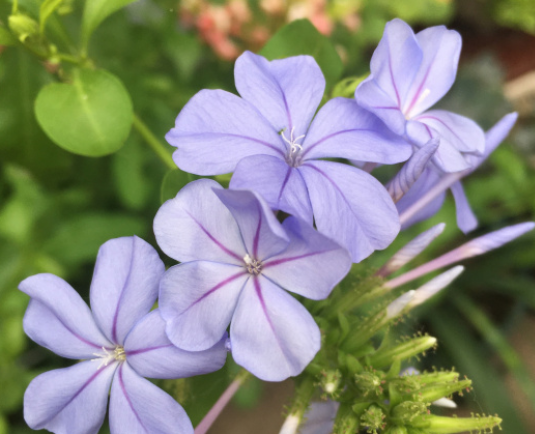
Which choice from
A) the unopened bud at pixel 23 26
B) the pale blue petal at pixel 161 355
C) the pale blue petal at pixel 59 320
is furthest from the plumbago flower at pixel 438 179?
A: the unopened bud at pixel 23 26

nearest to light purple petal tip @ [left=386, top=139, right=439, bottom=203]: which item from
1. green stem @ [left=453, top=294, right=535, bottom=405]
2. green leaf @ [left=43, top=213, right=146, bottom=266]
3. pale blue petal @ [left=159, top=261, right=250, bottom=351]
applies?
pale blue petal @ [left=159, top=261, right=250, bottom=351]

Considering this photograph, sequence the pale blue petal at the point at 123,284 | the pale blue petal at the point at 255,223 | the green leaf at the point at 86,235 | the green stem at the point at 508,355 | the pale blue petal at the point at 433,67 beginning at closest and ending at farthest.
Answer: the pale blue petal at the point at 255,223 < the pale blue petal at the point at 123,284 < the pale blue petal at the point at 433,67 < the green leaf at the point at 86,235 < the green stem at the point at 508,355

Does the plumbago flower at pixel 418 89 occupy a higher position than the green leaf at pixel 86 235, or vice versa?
the plumbago flower at pixel 418 89

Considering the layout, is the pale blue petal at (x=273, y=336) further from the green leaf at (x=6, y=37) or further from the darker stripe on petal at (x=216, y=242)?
the green leaf at (x=6, y=37)

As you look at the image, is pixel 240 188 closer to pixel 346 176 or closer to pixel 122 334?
pixel 346 176

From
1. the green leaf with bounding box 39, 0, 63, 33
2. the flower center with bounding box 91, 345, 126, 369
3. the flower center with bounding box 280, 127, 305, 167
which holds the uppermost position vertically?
the green leaf with bounding box 39, 0, 63, 33

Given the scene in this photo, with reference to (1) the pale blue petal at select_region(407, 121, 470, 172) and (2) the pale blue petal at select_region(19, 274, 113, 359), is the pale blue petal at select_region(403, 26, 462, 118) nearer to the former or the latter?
(1) the pale blue petal at select_region(407, 121, 470, 172)
